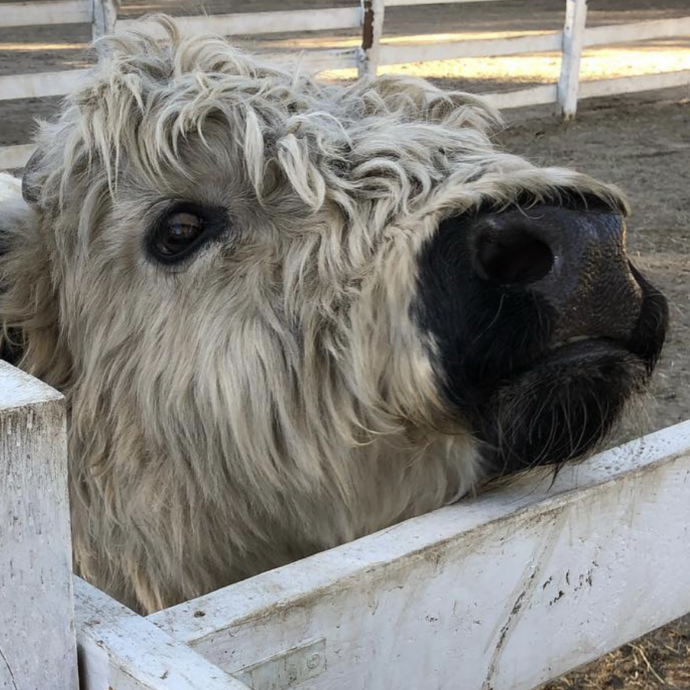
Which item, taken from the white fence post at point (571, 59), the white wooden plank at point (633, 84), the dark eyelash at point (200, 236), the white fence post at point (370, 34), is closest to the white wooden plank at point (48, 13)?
the white fence post at point (370, 34)

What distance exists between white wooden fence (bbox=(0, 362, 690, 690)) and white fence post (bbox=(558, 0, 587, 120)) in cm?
864

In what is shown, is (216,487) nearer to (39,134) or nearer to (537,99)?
(39,134)

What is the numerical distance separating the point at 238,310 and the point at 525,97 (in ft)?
27.7

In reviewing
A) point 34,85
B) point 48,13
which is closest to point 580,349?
point 34,85

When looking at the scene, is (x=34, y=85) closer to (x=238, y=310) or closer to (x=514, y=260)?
(x=238, y=310)

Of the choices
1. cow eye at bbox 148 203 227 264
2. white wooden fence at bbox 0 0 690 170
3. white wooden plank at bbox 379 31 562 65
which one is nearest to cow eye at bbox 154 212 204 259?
cow eye at bbox 148 203 227 264

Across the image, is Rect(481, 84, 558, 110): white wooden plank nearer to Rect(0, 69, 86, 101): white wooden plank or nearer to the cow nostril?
Rect(0, 69, 86, 101): white wooden plank

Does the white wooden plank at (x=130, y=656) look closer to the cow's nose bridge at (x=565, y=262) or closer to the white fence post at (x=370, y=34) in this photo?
the cow's nose bridge at (x=565, y=262)

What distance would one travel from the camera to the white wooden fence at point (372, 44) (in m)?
7.86

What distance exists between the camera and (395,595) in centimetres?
159

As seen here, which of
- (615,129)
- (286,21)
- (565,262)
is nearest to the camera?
(565,262)

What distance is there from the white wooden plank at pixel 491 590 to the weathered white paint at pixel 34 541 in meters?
0.16

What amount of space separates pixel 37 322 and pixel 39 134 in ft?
1.67

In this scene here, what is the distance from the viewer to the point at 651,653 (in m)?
3.06
